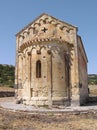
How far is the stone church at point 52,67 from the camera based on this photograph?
1889 cm

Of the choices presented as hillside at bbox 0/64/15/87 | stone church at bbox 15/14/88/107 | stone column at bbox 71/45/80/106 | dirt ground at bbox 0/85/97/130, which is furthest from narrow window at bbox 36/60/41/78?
hillside at bbox 0/64/15/87

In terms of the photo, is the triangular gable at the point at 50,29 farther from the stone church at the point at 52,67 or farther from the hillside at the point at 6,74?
the hillside at the point at 6,74

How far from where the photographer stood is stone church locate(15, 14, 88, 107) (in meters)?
18.9

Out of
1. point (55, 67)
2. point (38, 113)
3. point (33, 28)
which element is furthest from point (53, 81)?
point (33, 28)

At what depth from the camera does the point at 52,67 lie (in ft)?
62.7

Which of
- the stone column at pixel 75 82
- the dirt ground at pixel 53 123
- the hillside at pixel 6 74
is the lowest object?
the dirt ground at pixel 53 123

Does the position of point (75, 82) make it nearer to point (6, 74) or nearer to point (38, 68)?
point (38, 68)

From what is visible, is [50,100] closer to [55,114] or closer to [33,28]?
[55,114]

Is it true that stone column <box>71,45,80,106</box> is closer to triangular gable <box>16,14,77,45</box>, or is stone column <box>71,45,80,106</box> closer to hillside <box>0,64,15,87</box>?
triangular gable <box>16,14,77,45</box>

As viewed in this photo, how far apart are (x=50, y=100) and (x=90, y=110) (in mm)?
3836

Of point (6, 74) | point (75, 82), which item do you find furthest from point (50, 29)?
point (6, 74)

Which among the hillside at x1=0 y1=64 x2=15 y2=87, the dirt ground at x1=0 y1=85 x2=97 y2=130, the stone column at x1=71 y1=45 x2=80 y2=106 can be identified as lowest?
the dirt ground at x1=0 y1=85 x2=97 y2=130

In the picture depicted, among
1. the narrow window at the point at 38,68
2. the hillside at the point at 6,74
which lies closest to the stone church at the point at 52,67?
the narrow window at the point at 38,68

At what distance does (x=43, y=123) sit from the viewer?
12.3m
